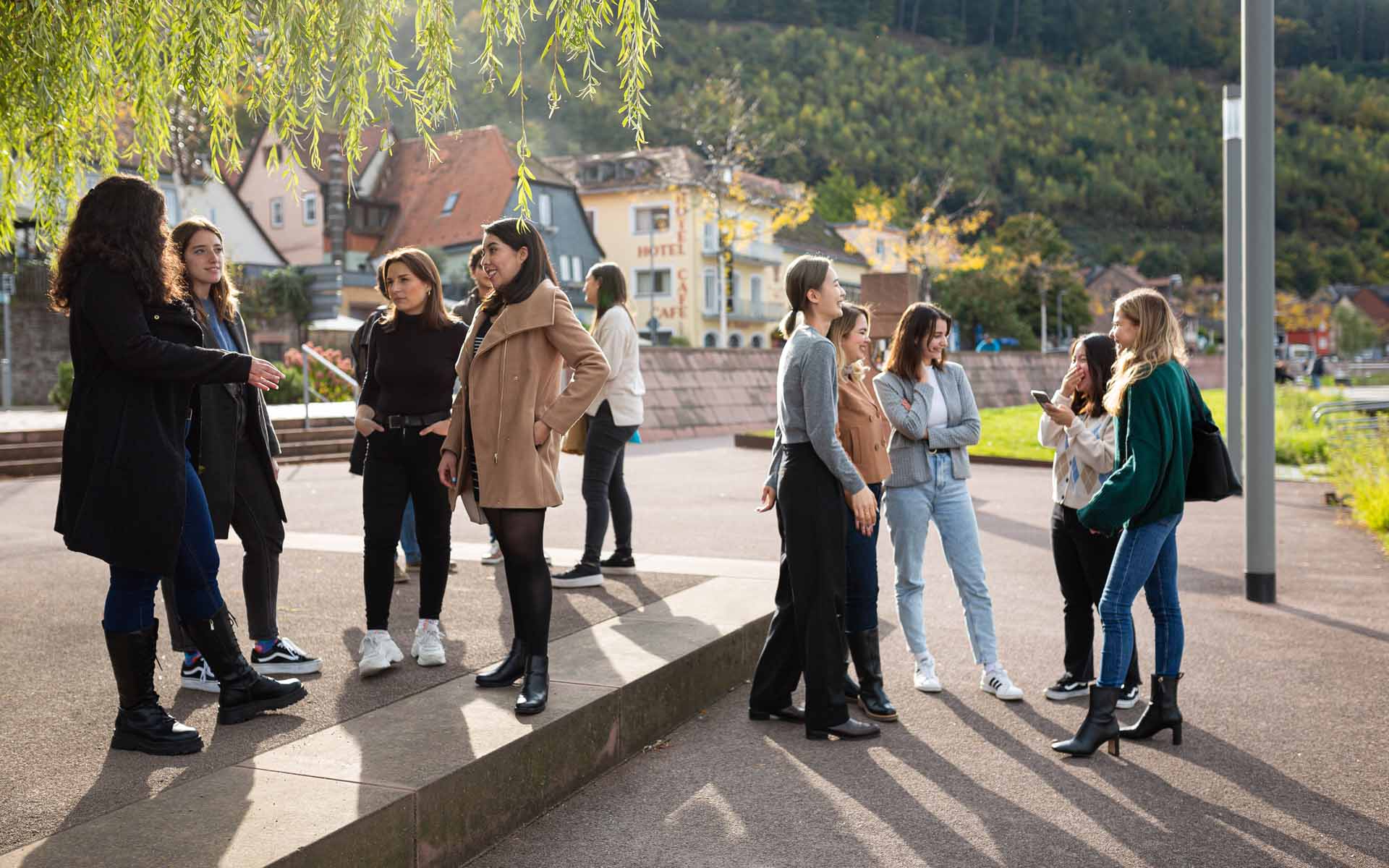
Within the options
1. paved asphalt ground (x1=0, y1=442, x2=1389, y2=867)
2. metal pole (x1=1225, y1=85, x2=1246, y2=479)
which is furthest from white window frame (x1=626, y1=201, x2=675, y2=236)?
paved asphalt ground (x1=0, y1=442, x2=1389, y2=867)

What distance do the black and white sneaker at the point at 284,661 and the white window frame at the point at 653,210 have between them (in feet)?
190

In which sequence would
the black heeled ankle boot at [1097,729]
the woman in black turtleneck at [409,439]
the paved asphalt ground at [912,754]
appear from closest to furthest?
the paved asphalt ground at [912,754] < the black heeled ankle boot at [1097,729] < the woman in black turtleneck at [409,439]

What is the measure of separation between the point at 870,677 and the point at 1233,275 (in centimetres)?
929

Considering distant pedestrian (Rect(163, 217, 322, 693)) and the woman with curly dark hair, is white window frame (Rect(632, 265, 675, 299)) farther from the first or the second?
the woman with curly dark hair

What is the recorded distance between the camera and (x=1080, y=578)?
5656mm

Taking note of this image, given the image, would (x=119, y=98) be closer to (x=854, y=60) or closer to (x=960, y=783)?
(x=960, y=783)

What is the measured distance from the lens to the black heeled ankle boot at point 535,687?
4375 millimetres

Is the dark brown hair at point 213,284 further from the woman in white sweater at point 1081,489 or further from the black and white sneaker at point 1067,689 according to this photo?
the black and white sneaker at point 1067,689

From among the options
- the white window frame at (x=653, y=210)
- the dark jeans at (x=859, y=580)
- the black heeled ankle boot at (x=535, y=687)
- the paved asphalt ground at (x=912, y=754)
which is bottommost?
the paved asphalt ground at (x=912, y=754)

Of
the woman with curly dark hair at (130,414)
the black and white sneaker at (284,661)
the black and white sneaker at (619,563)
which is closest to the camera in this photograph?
the woman with curly dark hair at (130,414)

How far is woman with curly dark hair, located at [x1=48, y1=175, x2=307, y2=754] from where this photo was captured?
3.91 metres

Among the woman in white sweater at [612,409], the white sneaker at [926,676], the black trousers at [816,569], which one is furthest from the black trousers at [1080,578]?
the woman in white sweater at [612,409]

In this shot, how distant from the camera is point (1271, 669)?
6.16m

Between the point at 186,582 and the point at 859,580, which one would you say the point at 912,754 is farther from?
the point at 186,582
